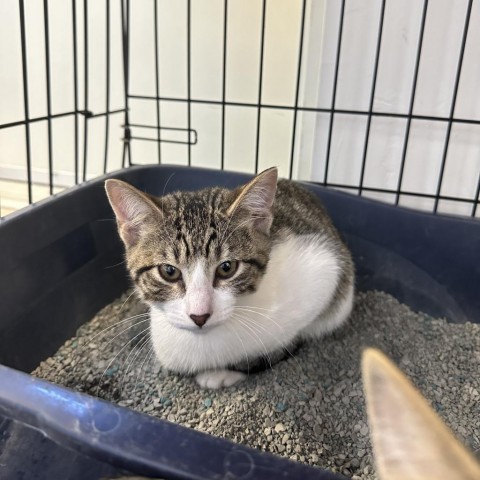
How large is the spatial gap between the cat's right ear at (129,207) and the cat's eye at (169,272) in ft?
0.35

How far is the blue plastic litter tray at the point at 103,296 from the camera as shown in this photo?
57cm

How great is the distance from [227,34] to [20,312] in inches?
45.9

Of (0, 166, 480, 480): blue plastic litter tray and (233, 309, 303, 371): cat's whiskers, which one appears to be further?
(233, 309, 303, 371): cat's whiskers

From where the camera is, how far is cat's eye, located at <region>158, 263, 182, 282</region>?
945 mm

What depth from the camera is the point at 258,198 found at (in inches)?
39.4

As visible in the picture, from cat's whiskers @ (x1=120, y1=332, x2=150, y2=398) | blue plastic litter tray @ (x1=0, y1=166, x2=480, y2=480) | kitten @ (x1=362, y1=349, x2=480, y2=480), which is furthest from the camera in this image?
cat's whiskers @ (x1=120, y1=332, x2=150, y2=398)

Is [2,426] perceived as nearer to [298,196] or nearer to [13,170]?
[298,196]

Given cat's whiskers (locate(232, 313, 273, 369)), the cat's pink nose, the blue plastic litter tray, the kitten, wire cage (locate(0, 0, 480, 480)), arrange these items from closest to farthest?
the kitten
the blue plastic litter tray
the cat's pink nose
cat's whiskers (locate(232, 313, 273, 369))
wire cage (locate(0, 0, 480, 480))

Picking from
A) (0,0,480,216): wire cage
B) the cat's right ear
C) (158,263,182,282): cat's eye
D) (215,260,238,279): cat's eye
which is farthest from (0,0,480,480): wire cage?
(215,260,238,279): cat's eye

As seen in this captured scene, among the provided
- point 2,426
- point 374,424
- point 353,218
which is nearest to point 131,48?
point 353,218

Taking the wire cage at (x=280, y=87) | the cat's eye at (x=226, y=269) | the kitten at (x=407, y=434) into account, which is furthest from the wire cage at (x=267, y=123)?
the kitten at (x=407, y=434)

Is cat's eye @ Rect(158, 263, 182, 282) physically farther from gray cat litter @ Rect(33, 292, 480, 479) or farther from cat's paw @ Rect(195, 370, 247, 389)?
cat's paw @ Rect(195, 370, 247, 389)

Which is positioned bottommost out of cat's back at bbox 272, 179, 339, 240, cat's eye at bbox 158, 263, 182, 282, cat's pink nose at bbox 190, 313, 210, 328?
cat's pink nose at bbox 190, 313, 210, 328

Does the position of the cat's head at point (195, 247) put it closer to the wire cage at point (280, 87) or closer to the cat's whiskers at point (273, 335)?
the cat's whiskers at point (273, 335)
